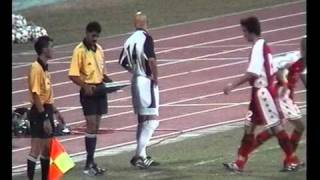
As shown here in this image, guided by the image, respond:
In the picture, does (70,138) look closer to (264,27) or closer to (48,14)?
(264,27)

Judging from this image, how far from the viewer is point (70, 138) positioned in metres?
15.8

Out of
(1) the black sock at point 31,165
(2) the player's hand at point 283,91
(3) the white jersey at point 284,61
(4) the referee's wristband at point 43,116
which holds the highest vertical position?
(3) the white jersey at point 284,61

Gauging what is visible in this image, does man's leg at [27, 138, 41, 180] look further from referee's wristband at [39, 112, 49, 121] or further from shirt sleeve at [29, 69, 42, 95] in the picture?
shirt sleeve at [29, 69, 42, 95]

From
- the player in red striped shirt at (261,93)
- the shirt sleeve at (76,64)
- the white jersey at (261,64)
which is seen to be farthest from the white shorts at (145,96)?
the white jersey at (261,64)

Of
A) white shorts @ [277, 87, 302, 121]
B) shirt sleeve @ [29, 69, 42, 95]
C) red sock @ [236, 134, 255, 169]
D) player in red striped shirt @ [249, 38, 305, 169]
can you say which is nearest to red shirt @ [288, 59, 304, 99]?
player in red striped shirt @ [249, 38, 305, 169]

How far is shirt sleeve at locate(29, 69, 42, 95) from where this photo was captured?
11.1 m

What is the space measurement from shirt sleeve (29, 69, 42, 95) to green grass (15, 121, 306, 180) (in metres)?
1.47

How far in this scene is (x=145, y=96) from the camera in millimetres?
12484

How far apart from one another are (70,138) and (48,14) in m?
17.2

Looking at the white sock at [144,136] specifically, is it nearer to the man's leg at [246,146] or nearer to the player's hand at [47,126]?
the man's leg at [246,146]

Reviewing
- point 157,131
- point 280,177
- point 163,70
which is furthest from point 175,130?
point 163,70

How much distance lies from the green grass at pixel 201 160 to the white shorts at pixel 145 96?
2.37 feet

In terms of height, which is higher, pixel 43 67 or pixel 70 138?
pixel 43 67

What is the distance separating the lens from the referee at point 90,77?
12.0 meters
